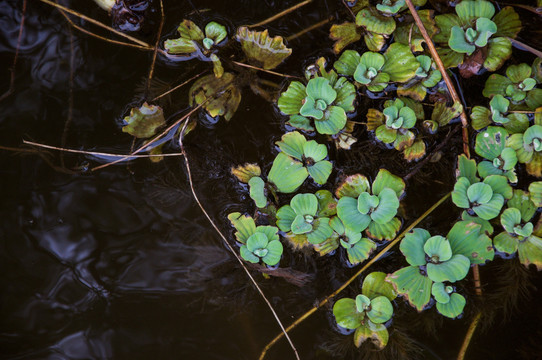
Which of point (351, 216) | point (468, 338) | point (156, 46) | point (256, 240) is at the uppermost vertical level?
point (156, 46)

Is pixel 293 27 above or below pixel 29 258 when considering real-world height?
above

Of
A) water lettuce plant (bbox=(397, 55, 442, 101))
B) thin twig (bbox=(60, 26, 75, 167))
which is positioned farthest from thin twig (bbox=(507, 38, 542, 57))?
thin twig (bbox=(60, 26, 75, 167))

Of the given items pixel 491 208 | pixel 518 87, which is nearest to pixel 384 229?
pixel 491 208

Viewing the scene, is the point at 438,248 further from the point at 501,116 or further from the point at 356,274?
the point at 501,116

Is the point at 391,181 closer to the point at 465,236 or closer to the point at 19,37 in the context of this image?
the point at 465,236

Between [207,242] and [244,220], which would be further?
[207,242]

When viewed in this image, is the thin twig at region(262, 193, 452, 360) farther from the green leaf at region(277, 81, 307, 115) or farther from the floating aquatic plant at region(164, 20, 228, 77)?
the floating aquatic plant at region(164, 20, 228, 77)

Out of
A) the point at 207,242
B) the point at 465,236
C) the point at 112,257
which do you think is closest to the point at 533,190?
the point at 465,236
